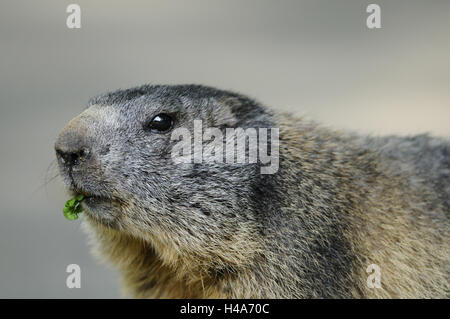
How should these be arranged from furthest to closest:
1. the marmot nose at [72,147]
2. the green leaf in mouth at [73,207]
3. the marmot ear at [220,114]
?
1. the marmot ear at [220,114]
2. the green leaf in mouth at [73,207]
3. the marmot nose at [72,147]

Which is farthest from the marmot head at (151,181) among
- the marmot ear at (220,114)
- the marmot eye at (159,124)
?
the marmot ear at (220,114)

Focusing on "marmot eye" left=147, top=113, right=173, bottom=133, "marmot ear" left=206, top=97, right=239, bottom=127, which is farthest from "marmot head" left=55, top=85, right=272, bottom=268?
"marmot ear" left=206, top=97, right=239, bottom=127

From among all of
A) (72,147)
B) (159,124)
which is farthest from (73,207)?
(159,124)

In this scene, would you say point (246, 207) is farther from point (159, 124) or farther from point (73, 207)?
point (73, 207)

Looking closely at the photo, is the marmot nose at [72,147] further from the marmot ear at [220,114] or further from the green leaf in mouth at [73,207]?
the marmot ear at [220,114]

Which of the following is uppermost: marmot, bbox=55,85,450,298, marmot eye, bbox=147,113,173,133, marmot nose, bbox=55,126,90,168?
marmot eye, bbox=147,113,173,133

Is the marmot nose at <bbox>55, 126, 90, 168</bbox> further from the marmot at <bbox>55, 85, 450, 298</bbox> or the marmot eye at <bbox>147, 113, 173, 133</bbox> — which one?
the marmot eye at <bbox>147, 113, 173, 133</bbox>
